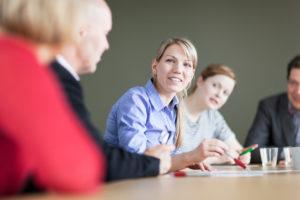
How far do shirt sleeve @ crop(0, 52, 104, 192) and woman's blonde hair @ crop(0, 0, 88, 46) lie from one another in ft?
0.25

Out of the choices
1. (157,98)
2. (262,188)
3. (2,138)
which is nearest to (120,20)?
(157,98)

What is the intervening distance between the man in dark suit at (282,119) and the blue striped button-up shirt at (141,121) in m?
1.12

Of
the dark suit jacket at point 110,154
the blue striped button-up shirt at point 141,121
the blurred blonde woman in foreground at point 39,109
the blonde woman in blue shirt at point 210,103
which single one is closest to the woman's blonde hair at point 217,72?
the blonde woman in blue shirt at point 210,103

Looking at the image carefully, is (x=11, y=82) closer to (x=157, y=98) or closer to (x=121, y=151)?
(x=121, y=151)

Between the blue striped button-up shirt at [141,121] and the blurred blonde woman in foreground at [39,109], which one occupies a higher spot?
the blue striped button-up shirt at [141,121]

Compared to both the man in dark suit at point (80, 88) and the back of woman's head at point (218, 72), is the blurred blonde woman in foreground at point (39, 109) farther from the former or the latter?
the back of woman's head at point (218, 72)

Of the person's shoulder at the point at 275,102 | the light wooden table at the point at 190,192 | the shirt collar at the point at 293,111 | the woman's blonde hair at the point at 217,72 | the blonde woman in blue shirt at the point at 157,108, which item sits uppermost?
the woman's blonde hair at the point at 217,72

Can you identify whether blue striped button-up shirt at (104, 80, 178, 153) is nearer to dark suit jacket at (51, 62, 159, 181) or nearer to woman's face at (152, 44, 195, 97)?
woman's face at (152, 44, 195, 97)

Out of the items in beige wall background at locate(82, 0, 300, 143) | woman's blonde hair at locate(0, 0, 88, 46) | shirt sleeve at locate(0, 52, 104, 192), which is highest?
beige wall background at locate(82, 0, 300, 143)

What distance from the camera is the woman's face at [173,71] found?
1.98 m

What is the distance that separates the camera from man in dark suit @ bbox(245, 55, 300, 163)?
2.92m

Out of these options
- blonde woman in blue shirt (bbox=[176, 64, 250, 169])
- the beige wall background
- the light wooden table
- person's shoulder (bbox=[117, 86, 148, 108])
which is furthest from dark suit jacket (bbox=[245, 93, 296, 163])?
the light wooden table

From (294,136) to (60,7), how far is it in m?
2.41

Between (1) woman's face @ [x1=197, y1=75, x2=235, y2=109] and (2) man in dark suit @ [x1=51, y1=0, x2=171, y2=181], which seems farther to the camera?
(1) woman's face @ [x1=197, y1=75, x2=235, y2=109]
